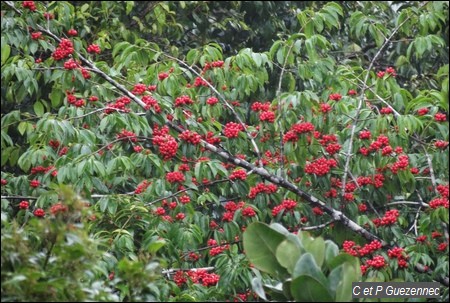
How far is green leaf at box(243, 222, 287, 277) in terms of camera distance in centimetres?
357

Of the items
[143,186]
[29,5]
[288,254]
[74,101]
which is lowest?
[143,186]

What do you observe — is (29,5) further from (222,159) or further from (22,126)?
(222,159)

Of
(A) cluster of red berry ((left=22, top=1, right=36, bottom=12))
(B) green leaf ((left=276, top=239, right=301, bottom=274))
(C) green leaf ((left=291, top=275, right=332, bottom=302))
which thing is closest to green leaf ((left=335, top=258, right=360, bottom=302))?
(C) green leaf ((left=291, top=275, right=332, bottom=302))

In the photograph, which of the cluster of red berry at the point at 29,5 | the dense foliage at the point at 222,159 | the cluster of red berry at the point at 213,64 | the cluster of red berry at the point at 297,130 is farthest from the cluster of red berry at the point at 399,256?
the cluster of red berry at the point at 29,5

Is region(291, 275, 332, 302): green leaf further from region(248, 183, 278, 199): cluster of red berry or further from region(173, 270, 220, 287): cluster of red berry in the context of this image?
region(248, 183, 278, 199): cluster of red berry

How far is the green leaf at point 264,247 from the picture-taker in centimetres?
357

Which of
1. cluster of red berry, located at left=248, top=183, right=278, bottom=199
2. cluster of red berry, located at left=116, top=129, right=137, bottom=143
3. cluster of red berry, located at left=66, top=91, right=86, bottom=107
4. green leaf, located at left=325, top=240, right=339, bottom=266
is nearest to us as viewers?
green leaf, located at left=325, top=240, right=339, bottom=266

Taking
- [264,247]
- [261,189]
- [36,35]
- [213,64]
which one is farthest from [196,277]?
[36,35]

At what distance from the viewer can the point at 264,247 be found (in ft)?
11.8

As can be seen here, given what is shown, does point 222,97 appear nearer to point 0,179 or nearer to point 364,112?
point 364,112

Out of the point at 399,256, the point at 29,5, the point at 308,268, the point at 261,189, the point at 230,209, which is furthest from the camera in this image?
the point at 29,5

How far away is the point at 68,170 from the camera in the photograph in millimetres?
4680

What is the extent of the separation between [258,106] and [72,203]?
2.12 meters

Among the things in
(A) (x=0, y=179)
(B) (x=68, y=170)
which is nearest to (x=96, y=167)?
(B) (x=68, y=170)
